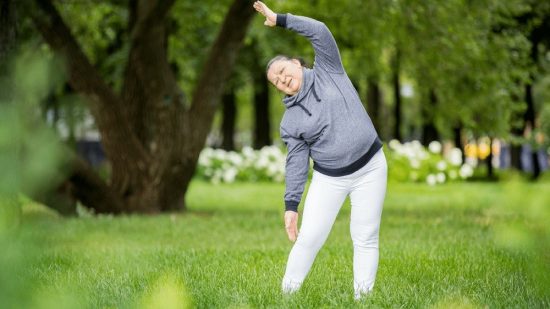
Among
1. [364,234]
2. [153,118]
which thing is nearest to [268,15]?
[364,234]

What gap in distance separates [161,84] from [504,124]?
22.2ft

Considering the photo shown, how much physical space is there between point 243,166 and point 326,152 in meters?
20.9

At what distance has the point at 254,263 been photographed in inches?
269

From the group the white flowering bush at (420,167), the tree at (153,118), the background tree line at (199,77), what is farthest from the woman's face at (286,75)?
the white flowering bush at (420,167)

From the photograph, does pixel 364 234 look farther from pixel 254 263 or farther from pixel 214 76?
pixel 214 76

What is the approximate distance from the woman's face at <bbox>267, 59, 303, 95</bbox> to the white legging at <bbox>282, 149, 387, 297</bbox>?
56 cm

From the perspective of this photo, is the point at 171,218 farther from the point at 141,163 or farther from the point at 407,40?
the point at 407,40

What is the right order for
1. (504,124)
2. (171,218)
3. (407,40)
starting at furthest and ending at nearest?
1. (504,124)
2. (407,40)
3. (171,218)

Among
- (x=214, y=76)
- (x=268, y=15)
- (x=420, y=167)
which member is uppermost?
(x=268, y=15)

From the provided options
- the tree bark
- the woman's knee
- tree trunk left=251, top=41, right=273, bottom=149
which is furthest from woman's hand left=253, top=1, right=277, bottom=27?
tree trunk left=251, top=41, right=273, bottom=149

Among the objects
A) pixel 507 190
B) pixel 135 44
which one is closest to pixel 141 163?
pixel 135 44

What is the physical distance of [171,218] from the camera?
12055 mm

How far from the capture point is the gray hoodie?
4.60 meters

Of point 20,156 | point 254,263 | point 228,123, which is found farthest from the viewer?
point 228,123
